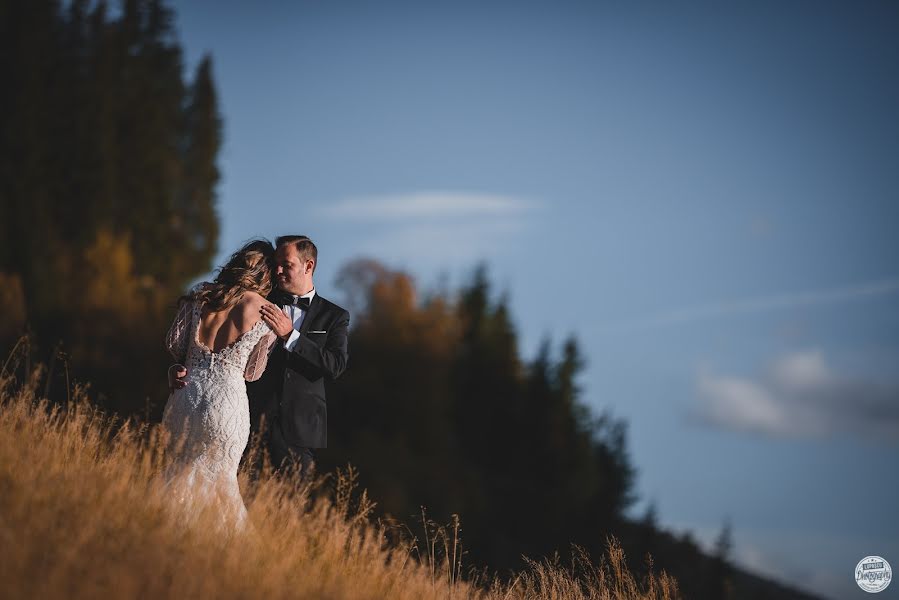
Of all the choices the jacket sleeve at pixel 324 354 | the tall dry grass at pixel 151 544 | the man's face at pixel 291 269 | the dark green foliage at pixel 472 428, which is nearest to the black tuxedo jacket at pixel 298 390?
the jacket sleeve at pixel 324 354

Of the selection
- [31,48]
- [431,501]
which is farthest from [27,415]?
[31,48]

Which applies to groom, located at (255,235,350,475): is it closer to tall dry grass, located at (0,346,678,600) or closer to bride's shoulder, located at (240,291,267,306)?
tall dry grass, located at (0,346,678,600)

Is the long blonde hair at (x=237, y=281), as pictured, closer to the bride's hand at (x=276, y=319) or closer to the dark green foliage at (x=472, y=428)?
the bride's hand at (x=276, y=319)

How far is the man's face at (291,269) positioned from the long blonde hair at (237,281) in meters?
0.12

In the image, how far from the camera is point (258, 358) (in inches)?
253

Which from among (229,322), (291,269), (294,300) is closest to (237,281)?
(229,322)

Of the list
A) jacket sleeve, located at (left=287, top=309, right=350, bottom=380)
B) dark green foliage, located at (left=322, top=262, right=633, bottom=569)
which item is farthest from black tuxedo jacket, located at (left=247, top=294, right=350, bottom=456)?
dark green foliage, located at (left=322, top=262, right=633, bottom=569)

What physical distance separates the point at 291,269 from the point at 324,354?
0.64m

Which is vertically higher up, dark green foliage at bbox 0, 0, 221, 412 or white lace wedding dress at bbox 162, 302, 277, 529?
dark green foliage at bbox 0, 0, 221, 412

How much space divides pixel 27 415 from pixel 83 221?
37.7 metres

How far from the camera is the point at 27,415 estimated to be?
6.93 metres

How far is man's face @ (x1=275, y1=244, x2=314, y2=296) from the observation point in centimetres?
680

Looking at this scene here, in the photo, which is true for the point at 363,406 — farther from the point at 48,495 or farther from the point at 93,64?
the point at 48,495

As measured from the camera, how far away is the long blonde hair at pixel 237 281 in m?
6.21
